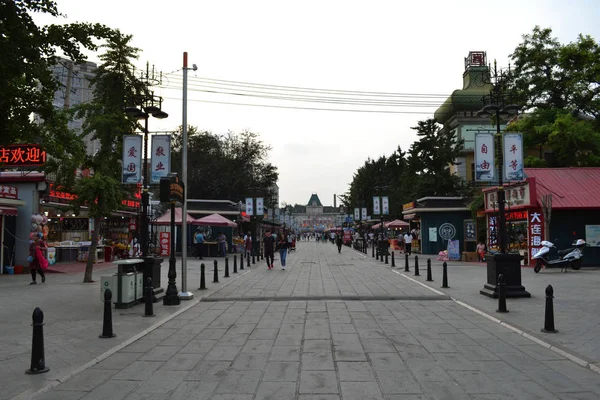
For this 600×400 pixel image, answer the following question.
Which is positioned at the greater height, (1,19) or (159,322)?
(1,19)

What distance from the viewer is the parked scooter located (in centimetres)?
1975

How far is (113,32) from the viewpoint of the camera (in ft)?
24.6

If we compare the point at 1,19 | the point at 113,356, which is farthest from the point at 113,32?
the point at 113,356

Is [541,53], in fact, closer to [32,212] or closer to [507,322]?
[507,322]

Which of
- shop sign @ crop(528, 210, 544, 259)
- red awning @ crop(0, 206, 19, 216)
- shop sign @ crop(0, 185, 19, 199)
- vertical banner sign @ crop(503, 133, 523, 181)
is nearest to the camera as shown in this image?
vertical banner sign @ crop(503, 133, 523, 181)

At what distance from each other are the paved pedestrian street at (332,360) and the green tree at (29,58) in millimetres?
3941

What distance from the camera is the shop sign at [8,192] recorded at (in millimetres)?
20303

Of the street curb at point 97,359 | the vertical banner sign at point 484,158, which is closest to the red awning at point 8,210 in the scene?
the street curb at point 97,359

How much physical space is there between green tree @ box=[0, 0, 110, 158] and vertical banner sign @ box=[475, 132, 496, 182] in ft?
35.1

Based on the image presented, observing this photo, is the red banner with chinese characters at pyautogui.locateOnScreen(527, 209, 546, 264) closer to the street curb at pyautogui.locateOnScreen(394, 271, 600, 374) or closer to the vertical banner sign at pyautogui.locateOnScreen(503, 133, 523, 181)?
the vertical banner sign at pyautogui.locateOnScreen(503, 133, 523, 181)

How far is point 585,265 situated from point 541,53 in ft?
46.1

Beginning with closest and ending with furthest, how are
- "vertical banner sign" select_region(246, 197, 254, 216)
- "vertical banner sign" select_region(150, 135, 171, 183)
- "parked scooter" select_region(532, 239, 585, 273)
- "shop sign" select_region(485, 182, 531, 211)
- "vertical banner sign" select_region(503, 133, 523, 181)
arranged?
"vertical banner sign" select_region(150, 135, 171, 183)
"vertical banner sign" select_region(503, 133, 523, 181)
"parked scooter" select_region(532, 239, 585, 273)
"shop sign" select_region(485, 182, 531, 211)
"vertical banner sign" select_region(246, 197, 254, 216)

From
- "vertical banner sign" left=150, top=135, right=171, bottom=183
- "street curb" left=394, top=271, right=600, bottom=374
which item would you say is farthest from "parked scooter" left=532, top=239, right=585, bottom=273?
"vertical banner sign" left=150, top=135, right=171, bottom=183

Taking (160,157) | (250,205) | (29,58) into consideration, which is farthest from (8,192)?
(250,205)
